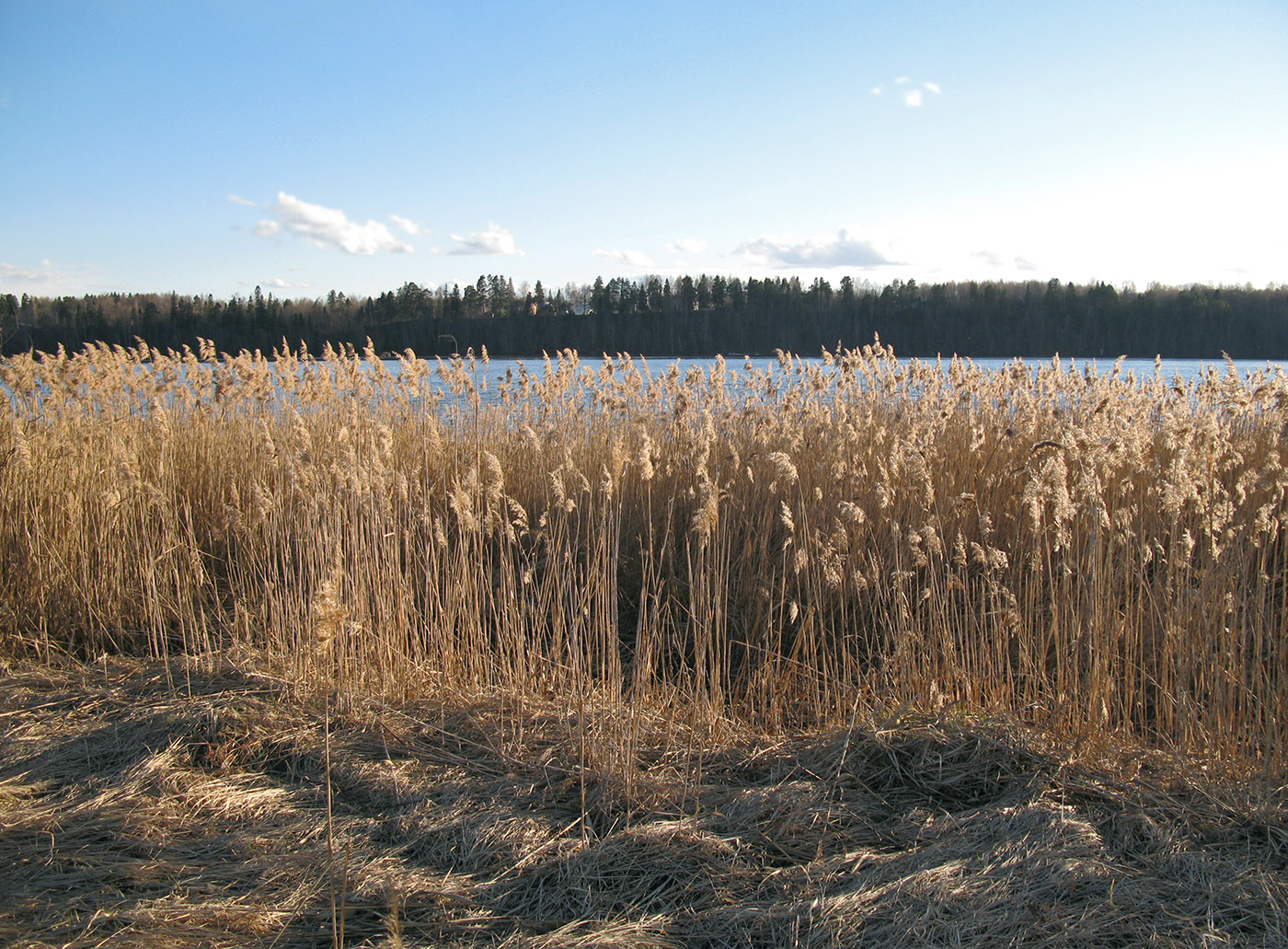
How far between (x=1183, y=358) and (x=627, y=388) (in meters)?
43.3

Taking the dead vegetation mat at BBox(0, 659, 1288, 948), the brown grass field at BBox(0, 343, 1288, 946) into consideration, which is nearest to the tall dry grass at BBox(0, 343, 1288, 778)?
the brown grass field at BBox(0, 343, 1288, 946)

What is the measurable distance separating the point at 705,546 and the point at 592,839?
1.65 metres

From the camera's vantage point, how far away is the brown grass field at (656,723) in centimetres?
200

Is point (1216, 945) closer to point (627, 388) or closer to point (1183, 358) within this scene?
point (627, 388)

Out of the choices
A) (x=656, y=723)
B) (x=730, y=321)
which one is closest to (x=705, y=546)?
(x=656, y=723)

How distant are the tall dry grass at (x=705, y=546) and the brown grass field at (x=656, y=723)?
0.04 m

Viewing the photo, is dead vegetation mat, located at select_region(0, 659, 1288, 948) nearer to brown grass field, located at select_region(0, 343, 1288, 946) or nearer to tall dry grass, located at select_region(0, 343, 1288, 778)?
brown grass field, located at select_region(0, 343, 1288, 946)

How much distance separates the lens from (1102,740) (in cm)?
282

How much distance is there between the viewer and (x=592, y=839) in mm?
2344

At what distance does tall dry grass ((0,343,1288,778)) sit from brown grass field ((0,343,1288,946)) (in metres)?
0.04

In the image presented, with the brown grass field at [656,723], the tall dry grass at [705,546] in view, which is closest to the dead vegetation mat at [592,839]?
the brown grass field at [656,723]

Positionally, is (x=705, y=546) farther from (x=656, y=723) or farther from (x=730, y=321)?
(x=730, y=321)

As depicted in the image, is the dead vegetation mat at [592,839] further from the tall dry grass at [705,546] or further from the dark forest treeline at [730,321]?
Answer: the dark forest treeline at [730,321]

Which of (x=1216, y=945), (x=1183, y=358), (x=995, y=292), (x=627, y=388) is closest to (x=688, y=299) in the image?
(x=995, y=292)
